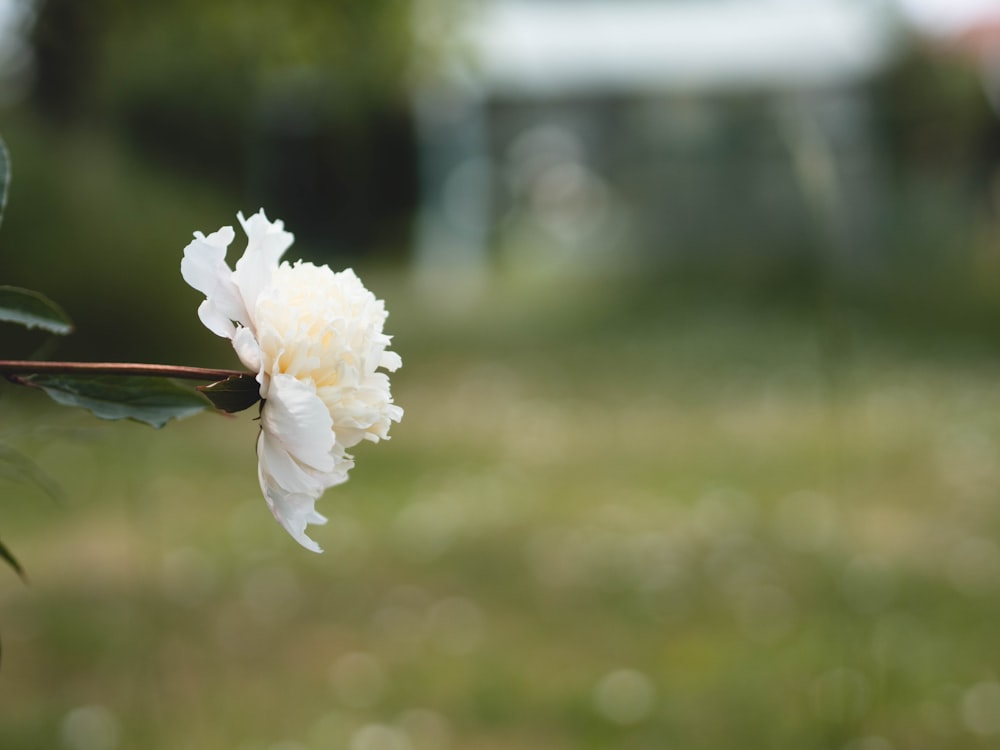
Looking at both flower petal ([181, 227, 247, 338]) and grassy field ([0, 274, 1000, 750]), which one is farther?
grassy field ([0, 274, 1000, 750])

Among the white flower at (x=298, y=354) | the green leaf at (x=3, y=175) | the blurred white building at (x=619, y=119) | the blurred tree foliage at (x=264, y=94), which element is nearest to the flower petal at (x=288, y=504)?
the white flower at (x=298, y=354)

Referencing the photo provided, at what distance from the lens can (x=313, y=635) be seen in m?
2.54

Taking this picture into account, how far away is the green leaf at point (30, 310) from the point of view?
1.36 feet

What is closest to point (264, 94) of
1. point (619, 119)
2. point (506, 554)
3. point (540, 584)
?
point (619, 119)

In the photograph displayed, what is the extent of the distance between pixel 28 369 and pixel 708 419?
4450 mm

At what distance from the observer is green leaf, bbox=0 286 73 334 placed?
0.42 meters

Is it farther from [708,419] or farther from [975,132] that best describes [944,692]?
[975,132]

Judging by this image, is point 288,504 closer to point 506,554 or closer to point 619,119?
point 506,554

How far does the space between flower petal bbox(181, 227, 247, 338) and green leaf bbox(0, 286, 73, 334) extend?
0.16 feet

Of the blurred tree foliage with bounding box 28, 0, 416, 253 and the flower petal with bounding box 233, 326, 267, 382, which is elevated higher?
the blurred tree foliage with bounding box 28, 0, 416, 253

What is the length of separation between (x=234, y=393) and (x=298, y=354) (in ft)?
0.09

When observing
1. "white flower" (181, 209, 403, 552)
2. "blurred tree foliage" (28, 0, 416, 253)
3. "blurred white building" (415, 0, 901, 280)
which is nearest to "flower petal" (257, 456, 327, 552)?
"white flower" (181, 209, 403, 552)

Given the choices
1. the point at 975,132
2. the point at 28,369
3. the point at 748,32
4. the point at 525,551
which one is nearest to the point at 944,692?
the point at 525,551

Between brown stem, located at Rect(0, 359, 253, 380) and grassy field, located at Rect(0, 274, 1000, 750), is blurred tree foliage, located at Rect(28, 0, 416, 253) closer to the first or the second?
grassy field, located at Rect(0, 274, 1000, 750)
